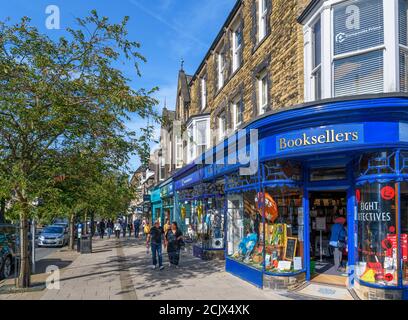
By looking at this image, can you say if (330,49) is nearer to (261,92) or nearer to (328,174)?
(328,174)

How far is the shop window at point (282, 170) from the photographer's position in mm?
9688

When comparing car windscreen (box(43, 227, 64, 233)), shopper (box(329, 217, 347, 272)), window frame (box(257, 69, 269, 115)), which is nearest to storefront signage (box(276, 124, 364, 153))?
shopper (box(329, 217, 347, 272))

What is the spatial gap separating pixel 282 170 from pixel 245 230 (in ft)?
10.2

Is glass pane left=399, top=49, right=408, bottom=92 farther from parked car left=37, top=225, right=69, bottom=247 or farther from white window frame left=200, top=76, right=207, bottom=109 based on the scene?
parked car left=37, top=225, right=69, bottom=247

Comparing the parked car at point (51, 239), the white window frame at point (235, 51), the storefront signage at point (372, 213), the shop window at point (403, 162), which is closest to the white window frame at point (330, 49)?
the shop window at point (403, 162)

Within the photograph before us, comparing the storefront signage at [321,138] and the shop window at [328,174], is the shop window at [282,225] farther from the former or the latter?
the storefront signage at [321,138]

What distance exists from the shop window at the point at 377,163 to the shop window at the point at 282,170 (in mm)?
1654

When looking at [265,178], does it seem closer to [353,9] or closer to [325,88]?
[325,88]

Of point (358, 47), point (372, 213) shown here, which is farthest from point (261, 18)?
point (372, 213)

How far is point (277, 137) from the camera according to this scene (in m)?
9.30

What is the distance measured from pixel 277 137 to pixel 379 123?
7.44 feet

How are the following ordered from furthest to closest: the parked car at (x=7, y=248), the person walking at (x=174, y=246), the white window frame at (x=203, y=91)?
the white window frame at (x=203, y=91)
the person walking at (x=174, y=246)
the parked car at (x=7, y=248)

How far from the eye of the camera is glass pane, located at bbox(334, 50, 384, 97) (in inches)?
335
